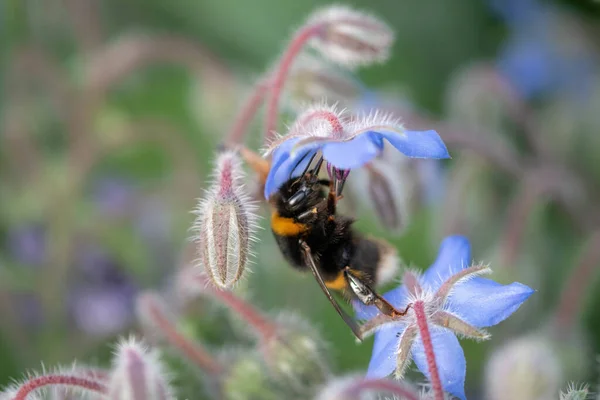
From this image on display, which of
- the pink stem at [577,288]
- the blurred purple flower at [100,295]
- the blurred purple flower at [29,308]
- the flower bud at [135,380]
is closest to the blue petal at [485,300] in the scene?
the flower bud at [135,380]

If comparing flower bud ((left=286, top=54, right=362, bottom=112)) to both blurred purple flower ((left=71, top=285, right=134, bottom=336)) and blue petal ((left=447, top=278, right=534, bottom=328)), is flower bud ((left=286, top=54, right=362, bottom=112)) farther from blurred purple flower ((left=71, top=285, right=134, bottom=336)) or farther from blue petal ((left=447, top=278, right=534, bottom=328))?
blurred purple flower ((left=71, top=285, right=134, bottom=336))

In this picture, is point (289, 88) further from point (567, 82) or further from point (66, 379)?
point (567, 82)

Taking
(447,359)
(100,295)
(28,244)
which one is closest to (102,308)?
(100,295)

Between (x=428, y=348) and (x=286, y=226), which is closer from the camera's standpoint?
(x=428, y=348)

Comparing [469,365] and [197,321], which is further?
[469,365]

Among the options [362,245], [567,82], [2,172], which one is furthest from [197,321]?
[567,82]

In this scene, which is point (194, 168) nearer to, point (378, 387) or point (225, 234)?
point (225, 234)

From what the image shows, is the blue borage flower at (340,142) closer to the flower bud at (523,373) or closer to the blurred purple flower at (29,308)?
the flower bud at (523,373)
